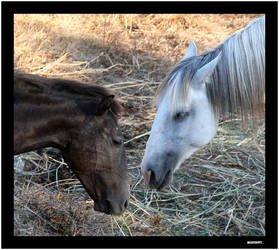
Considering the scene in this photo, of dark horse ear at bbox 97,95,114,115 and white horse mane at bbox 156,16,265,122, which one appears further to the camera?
white horse mane at bbox 156,16,265,122

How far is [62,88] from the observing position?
Answer: 7.86 feet

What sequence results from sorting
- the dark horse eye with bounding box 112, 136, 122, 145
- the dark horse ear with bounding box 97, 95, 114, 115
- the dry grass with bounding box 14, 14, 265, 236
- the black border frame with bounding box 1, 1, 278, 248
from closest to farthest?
the dark horse ear with bounding box 97, 95, 114, 115
the dark horse eye with bounding box 112, 136, 122, 145
the black border frame with bounding box 1, 1, 278, 248
the dry grass with bounding box 14, 14, 265, 236

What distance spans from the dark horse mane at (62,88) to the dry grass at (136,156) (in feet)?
1.55

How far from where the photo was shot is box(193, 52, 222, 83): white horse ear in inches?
104

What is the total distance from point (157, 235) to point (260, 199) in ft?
3.70

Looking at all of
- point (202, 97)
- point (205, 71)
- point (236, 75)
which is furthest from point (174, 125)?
point (236, 75)

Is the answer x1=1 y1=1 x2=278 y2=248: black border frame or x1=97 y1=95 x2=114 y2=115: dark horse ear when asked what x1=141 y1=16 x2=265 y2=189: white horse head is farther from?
x1=97 y1=95 x2=114 y2=115: dark horse ear

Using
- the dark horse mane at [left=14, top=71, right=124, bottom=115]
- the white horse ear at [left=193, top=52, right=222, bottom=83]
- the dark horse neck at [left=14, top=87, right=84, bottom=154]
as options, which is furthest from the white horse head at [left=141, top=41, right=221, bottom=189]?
the dark horse neck at [left=14, top=87, right=84, bottom=154]

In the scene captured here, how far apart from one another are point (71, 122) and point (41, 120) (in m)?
0.18

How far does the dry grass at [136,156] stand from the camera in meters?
3.15

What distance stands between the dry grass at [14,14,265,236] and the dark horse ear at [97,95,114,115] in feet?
1.72

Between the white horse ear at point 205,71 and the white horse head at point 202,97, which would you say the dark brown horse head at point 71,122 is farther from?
the white horse ear at point 205,71

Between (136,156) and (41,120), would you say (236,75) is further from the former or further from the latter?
(136,156)

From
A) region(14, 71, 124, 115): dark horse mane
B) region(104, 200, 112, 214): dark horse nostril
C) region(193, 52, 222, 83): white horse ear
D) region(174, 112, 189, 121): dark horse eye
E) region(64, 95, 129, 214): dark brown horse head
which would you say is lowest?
region(104, 200, 112, 214): dark horse nostril
